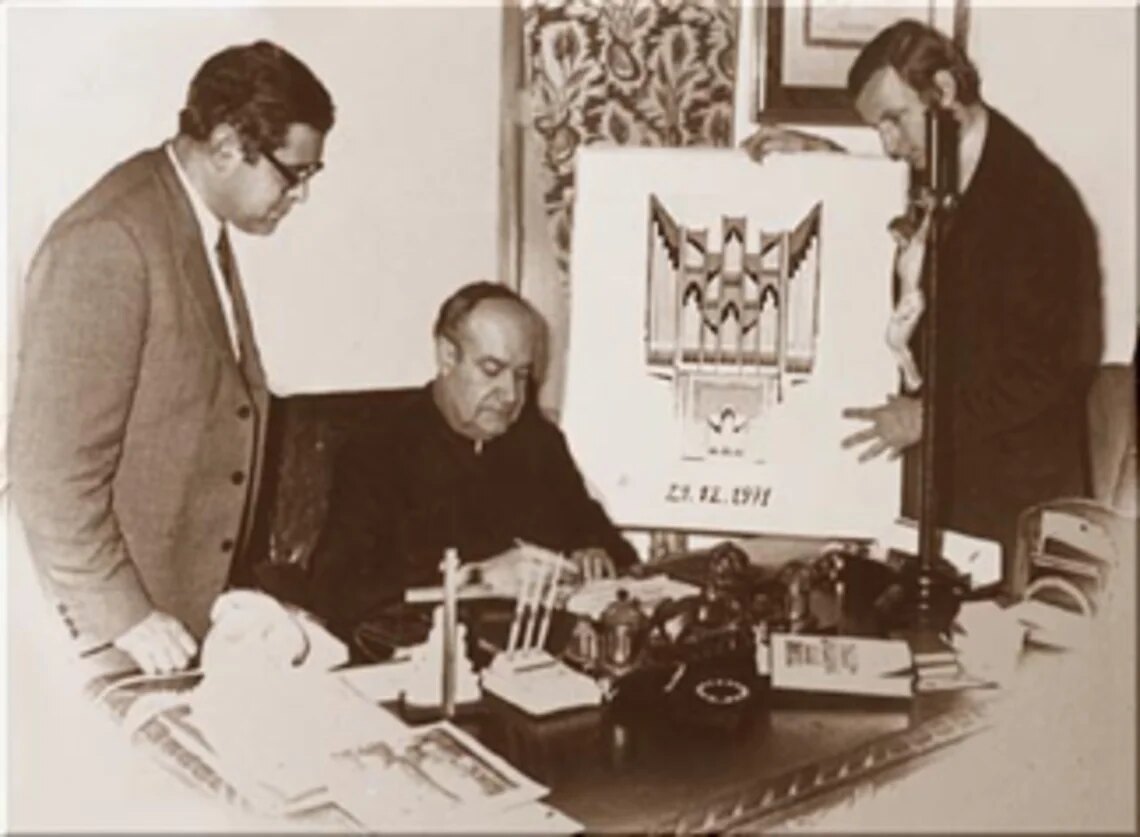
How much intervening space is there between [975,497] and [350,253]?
2.28ft

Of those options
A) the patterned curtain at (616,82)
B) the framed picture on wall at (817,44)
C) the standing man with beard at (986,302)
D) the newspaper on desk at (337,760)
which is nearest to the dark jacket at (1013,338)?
the standing man with beard at (986,302)

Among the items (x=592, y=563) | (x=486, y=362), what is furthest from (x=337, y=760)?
(x=486, y=362)

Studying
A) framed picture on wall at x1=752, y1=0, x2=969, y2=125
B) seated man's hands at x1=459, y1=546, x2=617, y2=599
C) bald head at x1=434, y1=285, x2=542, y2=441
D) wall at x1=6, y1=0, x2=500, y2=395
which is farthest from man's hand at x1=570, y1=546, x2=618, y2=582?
framed picture on wall at x1=752, y1=0, x2=969, y2=125

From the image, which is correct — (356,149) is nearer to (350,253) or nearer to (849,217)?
(350,253)

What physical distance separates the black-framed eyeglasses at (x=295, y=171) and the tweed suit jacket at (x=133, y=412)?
10cm

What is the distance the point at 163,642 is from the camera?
1.86 metres

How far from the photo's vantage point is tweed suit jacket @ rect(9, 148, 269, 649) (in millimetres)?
1840

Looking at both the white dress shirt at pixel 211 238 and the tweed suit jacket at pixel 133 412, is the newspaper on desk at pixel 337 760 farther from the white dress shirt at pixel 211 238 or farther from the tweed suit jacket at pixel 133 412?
the white dress shirt at pixel 211 238

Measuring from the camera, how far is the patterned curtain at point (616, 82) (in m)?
1.86

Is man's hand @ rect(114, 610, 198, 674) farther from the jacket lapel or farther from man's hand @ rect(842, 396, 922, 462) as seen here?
man's hand @ rect(842, 396, 922, 462)

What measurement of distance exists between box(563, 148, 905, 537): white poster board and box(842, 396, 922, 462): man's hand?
0.01m

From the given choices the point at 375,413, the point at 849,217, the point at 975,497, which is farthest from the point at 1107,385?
the point at 375,413

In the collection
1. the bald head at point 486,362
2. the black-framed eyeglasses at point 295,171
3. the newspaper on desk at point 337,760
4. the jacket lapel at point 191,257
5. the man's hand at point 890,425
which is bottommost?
the newspaper on desk at point 337,760

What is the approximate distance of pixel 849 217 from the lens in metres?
1.86
